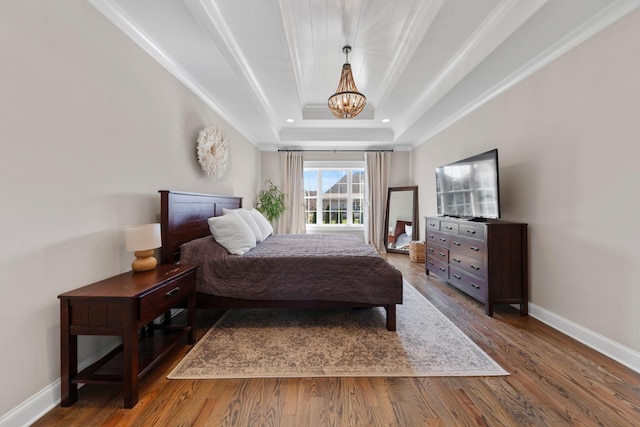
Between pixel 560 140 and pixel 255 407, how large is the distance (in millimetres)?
3192

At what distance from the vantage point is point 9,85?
1.26 meters

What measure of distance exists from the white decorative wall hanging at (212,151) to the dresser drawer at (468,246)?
10.5 feet

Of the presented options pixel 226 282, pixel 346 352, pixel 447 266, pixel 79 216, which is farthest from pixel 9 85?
pixel 447 266

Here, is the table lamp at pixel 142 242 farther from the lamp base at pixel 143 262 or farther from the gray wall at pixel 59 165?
the gray wall at pixel 59 165

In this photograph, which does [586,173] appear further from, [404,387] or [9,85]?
[9,85]

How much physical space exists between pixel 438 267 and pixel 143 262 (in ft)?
11.6

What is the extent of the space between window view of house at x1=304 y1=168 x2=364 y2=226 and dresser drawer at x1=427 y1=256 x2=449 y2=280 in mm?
2499

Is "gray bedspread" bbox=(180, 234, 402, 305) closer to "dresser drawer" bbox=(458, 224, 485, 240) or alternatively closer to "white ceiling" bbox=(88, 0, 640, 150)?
"dresser drawer" bbox=(458, 224, 485, 240)

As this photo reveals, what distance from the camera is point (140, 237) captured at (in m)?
1.83

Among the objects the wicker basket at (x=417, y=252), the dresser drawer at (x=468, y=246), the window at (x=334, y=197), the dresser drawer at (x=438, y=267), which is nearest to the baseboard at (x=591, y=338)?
the dresser drawer at (x=468, y=246)

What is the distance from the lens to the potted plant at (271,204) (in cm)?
551

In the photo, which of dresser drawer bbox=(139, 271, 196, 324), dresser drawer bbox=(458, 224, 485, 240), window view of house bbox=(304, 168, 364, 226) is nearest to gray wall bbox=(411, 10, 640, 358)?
dresser drawer bbox=(458, 224, 485, 240)

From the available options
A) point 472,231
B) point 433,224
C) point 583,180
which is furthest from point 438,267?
point 583,180

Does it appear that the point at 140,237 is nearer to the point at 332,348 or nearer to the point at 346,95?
the point at 332,348
